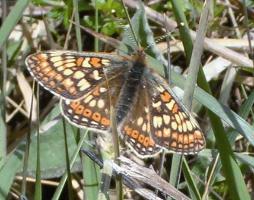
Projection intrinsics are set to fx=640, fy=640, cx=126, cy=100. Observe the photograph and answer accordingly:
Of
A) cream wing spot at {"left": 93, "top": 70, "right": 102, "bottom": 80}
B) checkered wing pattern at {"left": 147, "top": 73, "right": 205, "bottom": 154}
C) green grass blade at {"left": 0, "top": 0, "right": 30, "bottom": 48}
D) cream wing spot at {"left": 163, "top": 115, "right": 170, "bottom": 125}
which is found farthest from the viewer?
cream wing spot at {"left": 93, "top": 70, "right": 102, "bottom": 80}

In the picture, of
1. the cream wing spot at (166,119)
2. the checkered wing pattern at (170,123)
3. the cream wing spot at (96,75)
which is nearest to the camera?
the checkered wing pattern at (170,123)

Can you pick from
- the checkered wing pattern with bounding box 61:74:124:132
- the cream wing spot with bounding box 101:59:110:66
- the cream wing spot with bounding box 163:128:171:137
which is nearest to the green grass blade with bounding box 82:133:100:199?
the checkered wing pattern with bounding box 61:74:124:132

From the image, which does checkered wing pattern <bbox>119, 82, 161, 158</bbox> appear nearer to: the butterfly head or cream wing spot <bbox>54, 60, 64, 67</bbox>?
the butterfly head

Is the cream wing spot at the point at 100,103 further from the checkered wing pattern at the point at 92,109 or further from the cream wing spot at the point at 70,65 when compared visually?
the cream wing spot at the point at 70,65

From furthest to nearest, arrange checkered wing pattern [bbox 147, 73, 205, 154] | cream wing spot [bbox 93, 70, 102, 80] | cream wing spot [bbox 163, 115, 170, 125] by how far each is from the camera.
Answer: cream wing spot [bbox 93, 70, 102, 80], cream wing spot [bbox 163, 115, 170, 125], checkered wing pattern [bbox 147, 73, 205, 154]

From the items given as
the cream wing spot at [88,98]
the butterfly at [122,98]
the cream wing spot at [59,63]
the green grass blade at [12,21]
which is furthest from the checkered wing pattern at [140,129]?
the green grass blade at [12,21]
